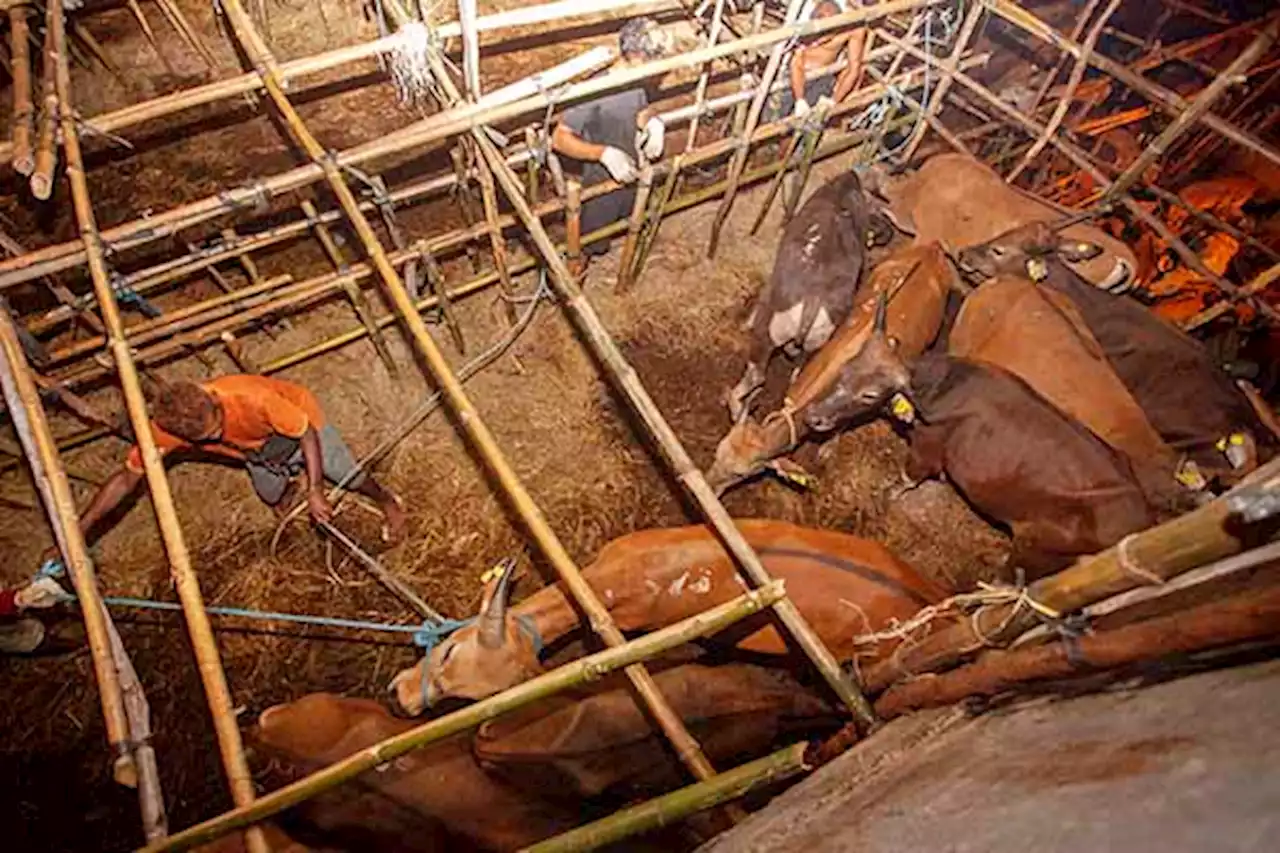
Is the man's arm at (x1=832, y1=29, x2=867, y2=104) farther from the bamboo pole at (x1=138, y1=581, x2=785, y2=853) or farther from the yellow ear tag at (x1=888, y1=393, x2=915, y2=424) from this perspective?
the bamboo pole at (x1=138, y1=581, x2=785, y2=853)

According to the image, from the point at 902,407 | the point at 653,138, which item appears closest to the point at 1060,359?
the point at 902,407

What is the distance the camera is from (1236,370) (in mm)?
5262

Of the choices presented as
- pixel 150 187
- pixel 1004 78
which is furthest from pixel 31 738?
pixel 1004 78

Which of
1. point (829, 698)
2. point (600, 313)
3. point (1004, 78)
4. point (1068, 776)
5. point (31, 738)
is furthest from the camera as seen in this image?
point (1004, 78)

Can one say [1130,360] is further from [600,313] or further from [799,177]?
[600,313]

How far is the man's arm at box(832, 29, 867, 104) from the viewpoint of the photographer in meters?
5.53

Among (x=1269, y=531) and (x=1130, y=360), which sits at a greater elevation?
(x=1130, y=360)

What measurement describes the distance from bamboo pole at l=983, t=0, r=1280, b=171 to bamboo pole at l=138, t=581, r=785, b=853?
4.47m

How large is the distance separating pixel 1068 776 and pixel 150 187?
254 inches

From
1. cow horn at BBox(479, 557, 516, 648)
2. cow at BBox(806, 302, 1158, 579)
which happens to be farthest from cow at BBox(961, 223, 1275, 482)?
cow horn at BBox(479, 557, 516, 648)

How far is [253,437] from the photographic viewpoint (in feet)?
13.0

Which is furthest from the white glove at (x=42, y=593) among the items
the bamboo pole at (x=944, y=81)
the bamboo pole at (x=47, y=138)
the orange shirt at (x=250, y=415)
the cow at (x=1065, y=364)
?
the bamboo pole at (x=944, y=81)

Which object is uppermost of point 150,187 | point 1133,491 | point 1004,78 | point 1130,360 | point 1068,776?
point 150,187

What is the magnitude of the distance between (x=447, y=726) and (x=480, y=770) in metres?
1.23
